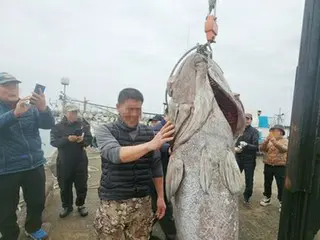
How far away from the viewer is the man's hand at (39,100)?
11.1ft

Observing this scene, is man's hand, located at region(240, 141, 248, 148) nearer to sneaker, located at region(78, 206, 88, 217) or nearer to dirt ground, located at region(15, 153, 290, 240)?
dirt ground, located at region(15, 153, 290, 240)

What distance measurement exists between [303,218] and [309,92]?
3.21 ft

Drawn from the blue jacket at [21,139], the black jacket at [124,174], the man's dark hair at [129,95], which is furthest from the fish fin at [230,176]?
the blue jacket at [21,139]

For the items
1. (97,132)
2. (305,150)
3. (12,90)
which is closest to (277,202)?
(305,150)

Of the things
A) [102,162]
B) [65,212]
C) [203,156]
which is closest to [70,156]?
[65,212]

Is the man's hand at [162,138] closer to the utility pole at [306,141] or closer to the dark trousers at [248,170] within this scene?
the utility pole at [306,141]

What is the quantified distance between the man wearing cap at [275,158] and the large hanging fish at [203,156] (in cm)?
405

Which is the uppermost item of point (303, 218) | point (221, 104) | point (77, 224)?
point (221, 104)

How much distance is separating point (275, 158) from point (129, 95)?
4.68 m

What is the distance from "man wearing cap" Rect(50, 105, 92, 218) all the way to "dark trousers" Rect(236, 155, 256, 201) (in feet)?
11.5

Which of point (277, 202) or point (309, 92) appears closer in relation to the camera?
point (309, 92)

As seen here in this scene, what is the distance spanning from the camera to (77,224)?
15.6 feet

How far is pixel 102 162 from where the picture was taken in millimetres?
2641

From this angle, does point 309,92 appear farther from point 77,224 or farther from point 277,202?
point 277,202
